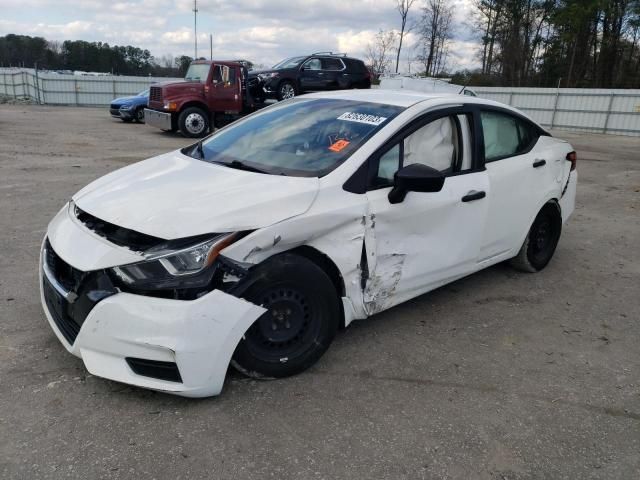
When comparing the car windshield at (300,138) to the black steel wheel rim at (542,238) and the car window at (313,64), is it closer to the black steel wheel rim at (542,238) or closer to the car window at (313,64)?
the black steel wheel rim at (542,238)

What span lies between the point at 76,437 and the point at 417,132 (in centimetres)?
262

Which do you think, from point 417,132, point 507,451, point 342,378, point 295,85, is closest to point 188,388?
point 342,378

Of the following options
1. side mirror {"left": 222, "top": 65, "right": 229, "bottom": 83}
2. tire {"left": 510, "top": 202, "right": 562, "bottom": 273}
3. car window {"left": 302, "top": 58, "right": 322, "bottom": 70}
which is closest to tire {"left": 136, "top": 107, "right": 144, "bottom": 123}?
side mirror {"left": 222, "top": 65, "right": 229, "bottom": 83}

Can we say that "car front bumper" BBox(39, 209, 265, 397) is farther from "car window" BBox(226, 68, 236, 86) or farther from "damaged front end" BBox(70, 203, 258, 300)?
"car window" BBox(226, 68, 236, 86)

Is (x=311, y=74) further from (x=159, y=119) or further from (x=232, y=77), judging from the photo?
(x=159, y=119)

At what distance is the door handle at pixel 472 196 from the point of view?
3717 millimetres

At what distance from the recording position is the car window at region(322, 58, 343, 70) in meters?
17.0

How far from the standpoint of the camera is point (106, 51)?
7000 cm

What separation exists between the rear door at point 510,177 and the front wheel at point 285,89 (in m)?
12.7

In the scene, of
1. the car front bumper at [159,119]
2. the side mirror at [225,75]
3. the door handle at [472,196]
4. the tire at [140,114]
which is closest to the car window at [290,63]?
the side mirror at [225,75]

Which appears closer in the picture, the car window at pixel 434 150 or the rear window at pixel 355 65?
the car window at pixel 434 150

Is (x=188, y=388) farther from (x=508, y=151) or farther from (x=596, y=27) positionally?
(x=596, y=27)

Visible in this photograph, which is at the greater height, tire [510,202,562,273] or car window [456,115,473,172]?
car window [456,115,473,172]

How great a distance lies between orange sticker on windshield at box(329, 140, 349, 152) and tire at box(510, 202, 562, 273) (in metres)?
2.18
